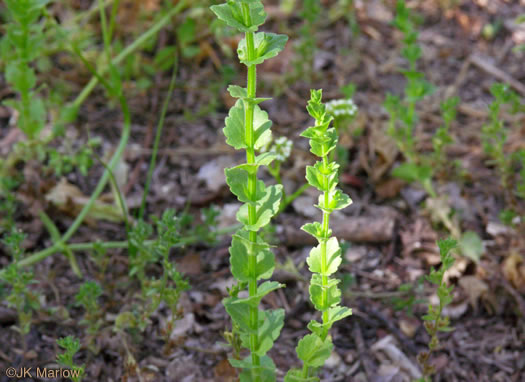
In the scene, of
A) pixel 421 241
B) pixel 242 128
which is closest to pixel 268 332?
pixel 242 128

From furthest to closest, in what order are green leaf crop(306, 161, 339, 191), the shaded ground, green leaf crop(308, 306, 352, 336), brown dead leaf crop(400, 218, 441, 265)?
brown dead leaf crop(400, 218, 441, 265) → the shaded ground → green leaf crop(308, 306, 352, 336) → green leaf crop(306, 161, 339, 191)

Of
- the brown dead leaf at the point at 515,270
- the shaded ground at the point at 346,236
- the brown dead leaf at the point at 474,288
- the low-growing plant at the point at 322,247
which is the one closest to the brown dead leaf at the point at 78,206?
the shaded ground at the point at 346,236

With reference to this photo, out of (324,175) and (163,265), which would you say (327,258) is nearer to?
(324,175)

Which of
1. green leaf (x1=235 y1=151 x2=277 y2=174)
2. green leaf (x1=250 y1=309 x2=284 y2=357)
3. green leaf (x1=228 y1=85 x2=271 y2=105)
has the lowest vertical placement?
green leaf (x1=250 y1=309 x2=284 y2=357)

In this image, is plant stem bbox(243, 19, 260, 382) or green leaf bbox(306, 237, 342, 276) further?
green leaf bbox(306, 237, 342, 276)

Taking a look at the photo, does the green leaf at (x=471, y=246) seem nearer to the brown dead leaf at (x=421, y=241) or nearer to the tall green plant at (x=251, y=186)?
the brown dead leaf at (x=421, y=241)

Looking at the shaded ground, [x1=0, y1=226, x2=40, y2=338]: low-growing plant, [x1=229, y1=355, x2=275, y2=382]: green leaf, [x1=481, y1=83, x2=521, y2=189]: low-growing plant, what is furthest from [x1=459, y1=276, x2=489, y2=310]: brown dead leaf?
[x1=0, y1=226, x2=40, y2=338]: low-growing plant

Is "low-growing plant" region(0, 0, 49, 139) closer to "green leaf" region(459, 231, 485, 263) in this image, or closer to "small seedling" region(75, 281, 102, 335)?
"small seedling" region(75, 281, 102, 335)

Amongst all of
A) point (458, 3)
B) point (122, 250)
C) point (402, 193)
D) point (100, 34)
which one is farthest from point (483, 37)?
point (122, 250)
